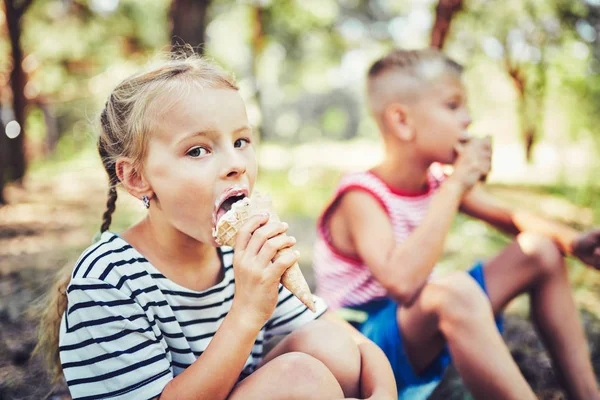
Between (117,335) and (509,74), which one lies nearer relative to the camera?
(117,335)

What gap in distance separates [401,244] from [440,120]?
693 mm

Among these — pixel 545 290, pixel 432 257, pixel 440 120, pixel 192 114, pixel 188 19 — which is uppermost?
pixel 188 19

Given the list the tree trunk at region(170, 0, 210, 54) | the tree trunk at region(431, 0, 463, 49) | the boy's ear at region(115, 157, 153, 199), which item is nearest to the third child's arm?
the boy's ear at region(115, 157, 153, 199)

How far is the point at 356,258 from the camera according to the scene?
2.40m

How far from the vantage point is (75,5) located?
32.0ft

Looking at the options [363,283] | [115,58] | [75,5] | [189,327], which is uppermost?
[75,5]

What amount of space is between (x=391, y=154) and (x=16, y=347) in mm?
2200

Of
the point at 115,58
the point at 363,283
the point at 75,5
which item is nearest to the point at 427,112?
the point at 363,283

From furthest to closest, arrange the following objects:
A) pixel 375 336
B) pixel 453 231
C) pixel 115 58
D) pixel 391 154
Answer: pixel 115 58, pixel 453 231, pixel 391 154, pixel 375 336

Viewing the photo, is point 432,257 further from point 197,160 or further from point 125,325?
point 125,325

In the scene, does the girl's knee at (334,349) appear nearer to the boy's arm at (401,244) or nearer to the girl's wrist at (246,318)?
the girl's wrist at (246,318)

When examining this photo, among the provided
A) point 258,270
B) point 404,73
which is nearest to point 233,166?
point 258,270

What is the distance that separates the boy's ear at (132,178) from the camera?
1.54 m

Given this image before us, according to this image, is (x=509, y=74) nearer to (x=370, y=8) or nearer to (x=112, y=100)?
(x=370, y=8)
